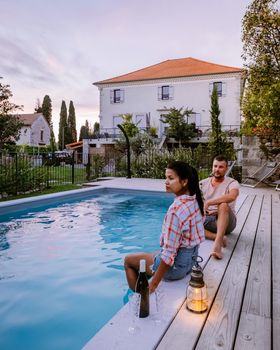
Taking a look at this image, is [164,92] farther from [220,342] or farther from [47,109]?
[47,109]

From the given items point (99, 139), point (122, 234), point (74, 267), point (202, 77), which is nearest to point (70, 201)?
point (122, 234)

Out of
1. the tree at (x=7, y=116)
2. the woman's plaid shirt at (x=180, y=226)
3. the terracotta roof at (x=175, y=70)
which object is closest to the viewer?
the woman's plaid shirt at (x=180, y=226)

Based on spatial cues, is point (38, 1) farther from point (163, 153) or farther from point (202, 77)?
point (202, 77)

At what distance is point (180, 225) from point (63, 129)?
53.8 m

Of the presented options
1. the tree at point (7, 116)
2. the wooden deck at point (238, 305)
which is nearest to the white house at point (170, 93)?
the tree at point (7, 116)

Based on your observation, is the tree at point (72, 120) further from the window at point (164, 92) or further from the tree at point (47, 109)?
the window at point (164, 92)

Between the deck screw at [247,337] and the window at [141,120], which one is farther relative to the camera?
the window at [141,120]

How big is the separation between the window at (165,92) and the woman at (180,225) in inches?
1175

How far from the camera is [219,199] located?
3.49 meters

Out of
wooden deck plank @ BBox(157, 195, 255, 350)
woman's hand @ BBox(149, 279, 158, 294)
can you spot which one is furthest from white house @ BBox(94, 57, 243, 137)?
woman's hand @ BBox(149, 279, 158, 294)

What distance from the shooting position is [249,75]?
37.4ft

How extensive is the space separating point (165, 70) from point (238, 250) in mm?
31886

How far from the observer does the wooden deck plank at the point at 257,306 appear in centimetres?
174

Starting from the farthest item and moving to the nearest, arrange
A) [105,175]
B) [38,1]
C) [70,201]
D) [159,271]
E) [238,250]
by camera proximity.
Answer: [105,175] → [38,1] → [70,201] → [238,250] → [159,271]
